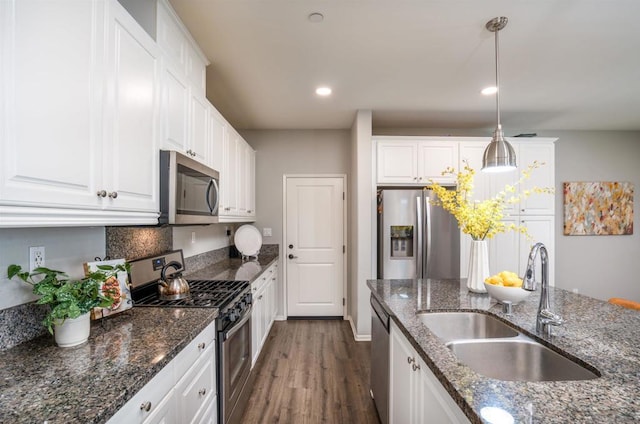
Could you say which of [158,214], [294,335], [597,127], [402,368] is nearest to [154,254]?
[158,214]

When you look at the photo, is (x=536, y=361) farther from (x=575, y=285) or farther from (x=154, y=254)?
(x=575, y=285)

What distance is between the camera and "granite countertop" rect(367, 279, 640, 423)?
72 centimetres

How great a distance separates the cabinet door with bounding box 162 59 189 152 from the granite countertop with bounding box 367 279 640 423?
154 centimetres

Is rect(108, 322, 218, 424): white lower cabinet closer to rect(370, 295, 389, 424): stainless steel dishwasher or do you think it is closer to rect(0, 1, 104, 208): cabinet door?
rect(0, 1, 104, 208): cabinet door

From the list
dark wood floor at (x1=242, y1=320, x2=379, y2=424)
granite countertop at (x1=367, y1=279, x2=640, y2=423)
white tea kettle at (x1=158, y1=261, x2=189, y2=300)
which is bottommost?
dark wood floor at (x1=242, y1=320, x2=379, y2=424)

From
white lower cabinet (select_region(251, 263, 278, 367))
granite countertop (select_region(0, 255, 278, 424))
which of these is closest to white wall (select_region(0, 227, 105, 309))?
granite countertop (select_region(0, 255, 278, 424))

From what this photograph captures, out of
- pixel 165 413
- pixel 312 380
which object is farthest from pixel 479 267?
pixel 165 413

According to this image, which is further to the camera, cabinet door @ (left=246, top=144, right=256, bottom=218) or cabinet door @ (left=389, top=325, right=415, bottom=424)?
cabinet door @ (left=246, top=144, right=256, bottom=218)

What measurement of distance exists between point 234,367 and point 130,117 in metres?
1.54

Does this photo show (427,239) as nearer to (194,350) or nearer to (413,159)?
(413,159)

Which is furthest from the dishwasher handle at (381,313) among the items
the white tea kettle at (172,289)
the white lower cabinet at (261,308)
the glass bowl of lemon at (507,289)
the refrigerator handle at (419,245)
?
the refrigerator handle at (419,245)

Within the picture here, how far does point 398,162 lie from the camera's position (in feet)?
11.3

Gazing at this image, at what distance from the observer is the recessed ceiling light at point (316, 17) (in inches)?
69.5

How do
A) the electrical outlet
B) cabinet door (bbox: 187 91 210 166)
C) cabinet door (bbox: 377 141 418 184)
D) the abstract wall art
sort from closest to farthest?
the electrical outlet
cabinet door (bbox: 187 91 210 166)
cabinet door (bbox: 377 141 418 184)
the abstract wall art
